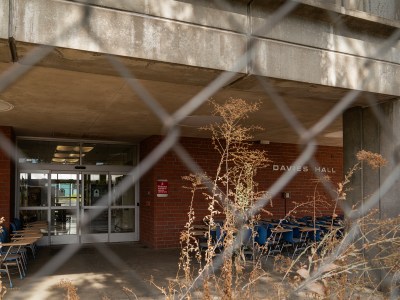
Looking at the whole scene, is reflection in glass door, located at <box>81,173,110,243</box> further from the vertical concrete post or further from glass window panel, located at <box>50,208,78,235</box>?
the vertical concrete post

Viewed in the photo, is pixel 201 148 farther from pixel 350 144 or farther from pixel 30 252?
pixel 350 144

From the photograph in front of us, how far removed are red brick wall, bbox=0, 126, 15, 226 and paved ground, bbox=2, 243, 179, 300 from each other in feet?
3.66

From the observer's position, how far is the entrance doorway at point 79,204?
9648 mm

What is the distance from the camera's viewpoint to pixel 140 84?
14.8 ft

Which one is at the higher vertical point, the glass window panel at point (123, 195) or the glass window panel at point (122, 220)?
the glass window panel at point (123, 195)

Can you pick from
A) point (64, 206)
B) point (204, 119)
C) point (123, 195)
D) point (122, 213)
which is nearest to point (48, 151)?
point (64, 206)

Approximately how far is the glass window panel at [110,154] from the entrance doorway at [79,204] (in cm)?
26

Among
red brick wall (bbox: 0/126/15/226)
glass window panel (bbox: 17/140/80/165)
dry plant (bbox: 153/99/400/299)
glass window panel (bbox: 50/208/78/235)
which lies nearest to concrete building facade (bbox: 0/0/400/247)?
dry plant (bbox: 153/99/400/299)

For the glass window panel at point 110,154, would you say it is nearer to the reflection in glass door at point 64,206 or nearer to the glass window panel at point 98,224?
the reflection in glass door at point 64,206

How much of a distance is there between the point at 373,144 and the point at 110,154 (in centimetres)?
731

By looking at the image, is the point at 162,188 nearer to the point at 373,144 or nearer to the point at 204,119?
the point at 204,119

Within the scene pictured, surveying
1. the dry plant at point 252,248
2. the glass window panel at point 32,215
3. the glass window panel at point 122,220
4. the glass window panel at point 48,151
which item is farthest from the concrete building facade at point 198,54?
the glass window panel at point 122,220

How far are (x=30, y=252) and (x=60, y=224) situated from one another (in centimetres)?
146

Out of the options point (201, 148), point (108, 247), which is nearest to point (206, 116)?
point (201, 148)
